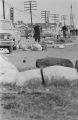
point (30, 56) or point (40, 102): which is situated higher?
point (40, 102)

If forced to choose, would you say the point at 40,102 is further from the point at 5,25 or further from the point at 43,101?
the point at 5,25

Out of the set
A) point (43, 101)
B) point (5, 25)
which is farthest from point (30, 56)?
point (43, 101)

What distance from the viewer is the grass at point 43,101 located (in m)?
6.77

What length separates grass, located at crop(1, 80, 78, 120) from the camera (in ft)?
22.2

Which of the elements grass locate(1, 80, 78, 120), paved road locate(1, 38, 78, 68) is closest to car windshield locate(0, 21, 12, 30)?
paved road locate(1, 38, 78, 68)

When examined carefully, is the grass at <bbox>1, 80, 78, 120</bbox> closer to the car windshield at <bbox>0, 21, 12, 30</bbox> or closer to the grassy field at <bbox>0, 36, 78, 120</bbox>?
the grassy field at <bbox>0, 36, 78, 120</bbox>

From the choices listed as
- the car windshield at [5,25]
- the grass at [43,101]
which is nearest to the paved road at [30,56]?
the car windshield at [5,25]

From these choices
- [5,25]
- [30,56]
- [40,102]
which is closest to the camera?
[40,102]

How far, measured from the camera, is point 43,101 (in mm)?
7840

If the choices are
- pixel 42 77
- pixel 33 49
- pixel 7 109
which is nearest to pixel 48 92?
pixel 42 77

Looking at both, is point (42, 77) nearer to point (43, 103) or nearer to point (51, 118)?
point (43, 103)

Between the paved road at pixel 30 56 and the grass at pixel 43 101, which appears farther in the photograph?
the paved road at pixel 30 56

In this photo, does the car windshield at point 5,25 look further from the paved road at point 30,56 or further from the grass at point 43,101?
the grass at point 43,101

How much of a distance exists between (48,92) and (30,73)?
97cm
